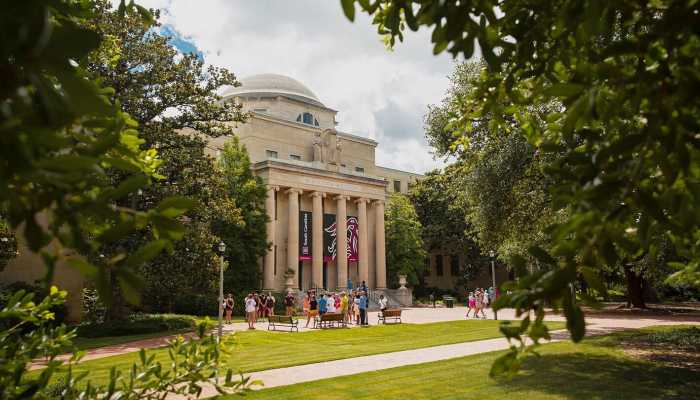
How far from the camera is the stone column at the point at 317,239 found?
47031 millimetres

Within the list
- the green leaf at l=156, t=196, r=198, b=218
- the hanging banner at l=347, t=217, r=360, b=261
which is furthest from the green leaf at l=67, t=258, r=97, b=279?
the hanging banner at l=347, t=217, r=360, b=261

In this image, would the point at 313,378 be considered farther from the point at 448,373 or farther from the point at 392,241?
the point at 392,241

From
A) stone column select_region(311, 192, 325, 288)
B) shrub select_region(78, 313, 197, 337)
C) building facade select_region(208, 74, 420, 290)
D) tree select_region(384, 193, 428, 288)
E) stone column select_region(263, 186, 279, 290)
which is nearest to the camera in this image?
shrub select_region(78, 313, 197, 337)

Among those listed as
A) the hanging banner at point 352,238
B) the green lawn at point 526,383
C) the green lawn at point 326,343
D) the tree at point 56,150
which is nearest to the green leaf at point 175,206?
the tree at point 56,150

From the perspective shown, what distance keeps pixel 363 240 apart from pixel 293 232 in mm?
8102

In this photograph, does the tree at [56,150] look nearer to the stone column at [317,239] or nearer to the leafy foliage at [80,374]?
the leafy foliage at [80,374]

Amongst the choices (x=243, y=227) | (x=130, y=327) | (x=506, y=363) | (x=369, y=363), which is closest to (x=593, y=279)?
(x=506, y=363)

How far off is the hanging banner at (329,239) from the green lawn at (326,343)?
851 inches

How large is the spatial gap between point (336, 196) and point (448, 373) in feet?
124

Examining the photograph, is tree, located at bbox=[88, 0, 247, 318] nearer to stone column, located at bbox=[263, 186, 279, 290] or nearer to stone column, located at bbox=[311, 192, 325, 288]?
stone column, located at bbox=[263, 186, 279, 290]

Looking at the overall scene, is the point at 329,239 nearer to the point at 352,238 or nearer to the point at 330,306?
the point at 352,238

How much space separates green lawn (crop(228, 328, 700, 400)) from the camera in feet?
35.6

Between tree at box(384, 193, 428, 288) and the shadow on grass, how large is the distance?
134 ft

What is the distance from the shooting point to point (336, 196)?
5062 centimetres
